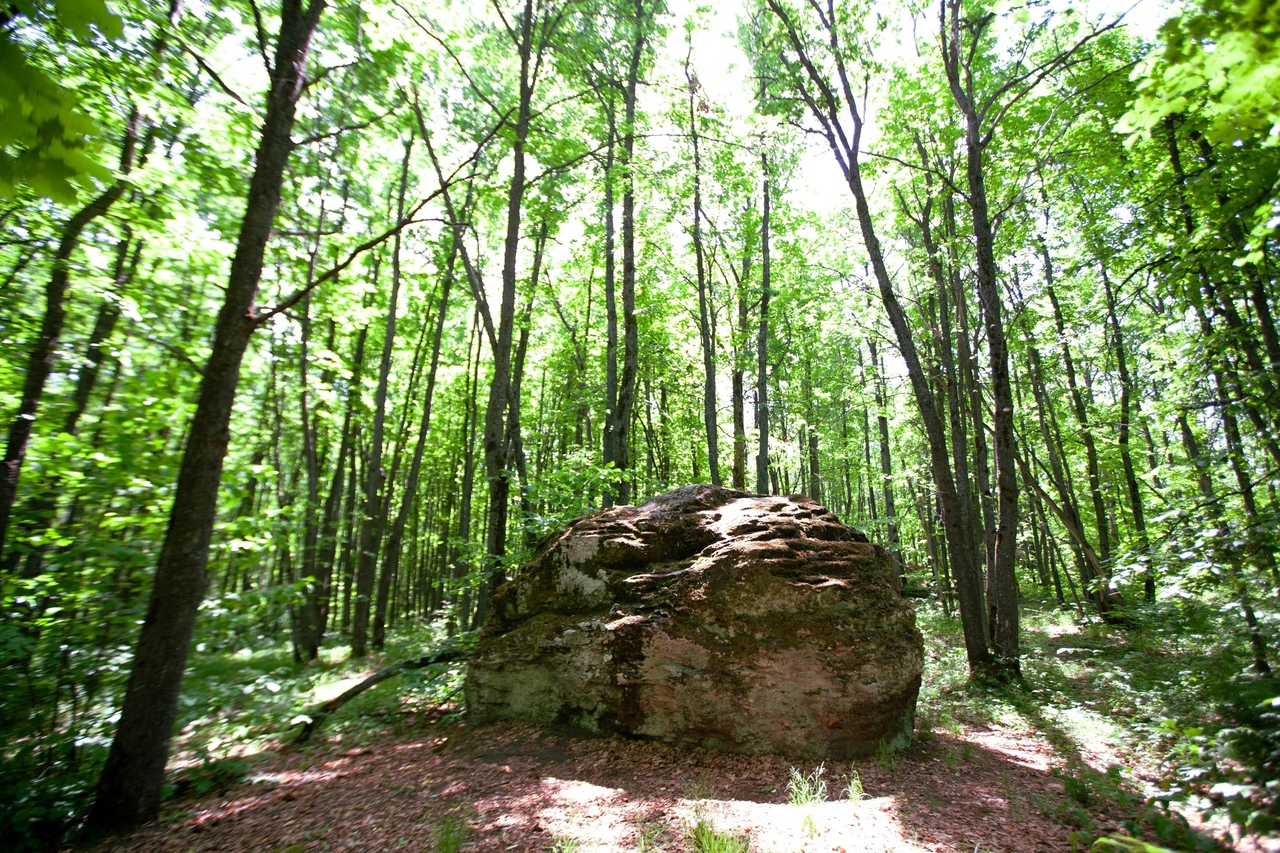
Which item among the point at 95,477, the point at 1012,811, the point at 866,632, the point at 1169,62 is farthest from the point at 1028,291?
the point at 95,477

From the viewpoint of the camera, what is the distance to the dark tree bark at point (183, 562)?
4125 millimetres

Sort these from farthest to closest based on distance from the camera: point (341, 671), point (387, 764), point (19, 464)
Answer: point (341, 671) < point (387, 764) < point (19, 464)

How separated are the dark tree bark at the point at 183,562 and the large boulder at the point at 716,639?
321 centimetres

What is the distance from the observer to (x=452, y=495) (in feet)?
77.3

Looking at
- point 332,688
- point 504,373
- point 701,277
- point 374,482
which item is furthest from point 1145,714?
point 374,482

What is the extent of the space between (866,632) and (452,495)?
2016 centimetres

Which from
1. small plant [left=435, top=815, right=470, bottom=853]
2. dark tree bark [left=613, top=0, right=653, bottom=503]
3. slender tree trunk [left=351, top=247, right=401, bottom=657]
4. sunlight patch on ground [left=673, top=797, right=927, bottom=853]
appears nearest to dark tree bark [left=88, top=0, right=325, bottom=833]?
small plant [left=435, top=815, right=470, bottom=853]

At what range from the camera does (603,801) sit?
15.1 ft

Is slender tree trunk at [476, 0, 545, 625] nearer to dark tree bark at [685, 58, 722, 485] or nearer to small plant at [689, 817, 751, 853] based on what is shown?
dark tree bark at [685, 58, 722, 485]

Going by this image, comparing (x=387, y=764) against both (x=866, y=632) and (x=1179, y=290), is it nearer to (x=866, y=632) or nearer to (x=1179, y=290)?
(x=866, y=632)

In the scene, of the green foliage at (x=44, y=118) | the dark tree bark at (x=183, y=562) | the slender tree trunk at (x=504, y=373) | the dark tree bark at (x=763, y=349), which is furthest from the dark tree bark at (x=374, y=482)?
the green foliage at (x=44, y=118)

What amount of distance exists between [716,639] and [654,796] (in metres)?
1.65

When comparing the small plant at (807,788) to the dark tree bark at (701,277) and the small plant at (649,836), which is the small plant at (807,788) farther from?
the dark tree bark at (701,277)

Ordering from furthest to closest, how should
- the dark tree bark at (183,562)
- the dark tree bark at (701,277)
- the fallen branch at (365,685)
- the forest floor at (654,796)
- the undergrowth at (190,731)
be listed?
the dark tree bark at (701,277)
the fallen branch at (365,685)
the dark tree bark at (183,562)
the undergrowth at (190,731)
the forest floor at (654,796)
